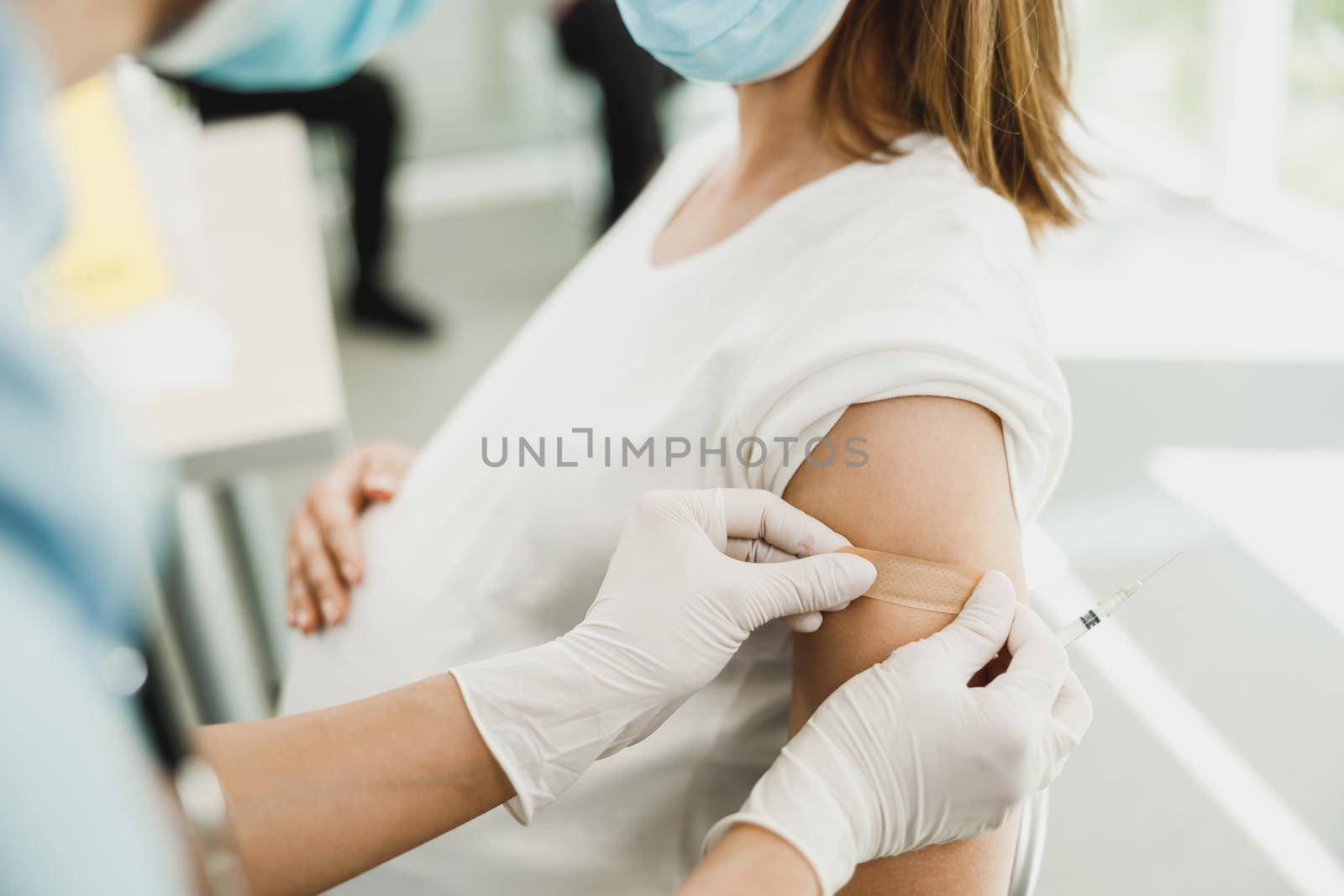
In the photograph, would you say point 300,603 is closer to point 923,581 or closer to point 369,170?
point 923,581

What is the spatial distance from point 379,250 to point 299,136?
53.8 inches

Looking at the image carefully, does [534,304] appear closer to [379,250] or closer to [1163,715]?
[379,250]

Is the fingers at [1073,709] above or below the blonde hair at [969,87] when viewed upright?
below

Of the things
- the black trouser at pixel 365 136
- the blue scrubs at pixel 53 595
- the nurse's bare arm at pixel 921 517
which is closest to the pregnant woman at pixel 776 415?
the nurse's bare arm at pixel 921 517

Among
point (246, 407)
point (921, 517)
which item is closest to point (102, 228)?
point (246, 407)

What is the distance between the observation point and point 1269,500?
2.11 meters

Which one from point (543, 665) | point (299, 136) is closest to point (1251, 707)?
point (543, 665)

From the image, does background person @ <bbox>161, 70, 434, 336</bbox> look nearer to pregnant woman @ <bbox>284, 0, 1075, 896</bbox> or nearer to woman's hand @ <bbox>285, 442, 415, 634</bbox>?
woman's hand @ <bbox>285, 442, 415, 634</bbox>

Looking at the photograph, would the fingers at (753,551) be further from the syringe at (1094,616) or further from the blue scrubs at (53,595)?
the blue scrubs at (53,595)

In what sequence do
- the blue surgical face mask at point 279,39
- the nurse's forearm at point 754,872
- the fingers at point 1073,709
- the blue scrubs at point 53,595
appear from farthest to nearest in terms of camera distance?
the fingers at point 1073,709 < the nurse's forearm at point 754,872 < the blue surgical face mask at point 279,39 < the blue scrubs at point 53,595

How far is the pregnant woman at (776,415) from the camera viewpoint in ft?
2.19

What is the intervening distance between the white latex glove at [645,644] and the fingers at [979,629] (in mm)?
80

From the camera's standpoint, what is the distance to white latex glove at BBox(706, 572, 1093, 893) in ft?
2.05

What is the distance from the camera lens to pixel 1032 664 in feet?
2.20
